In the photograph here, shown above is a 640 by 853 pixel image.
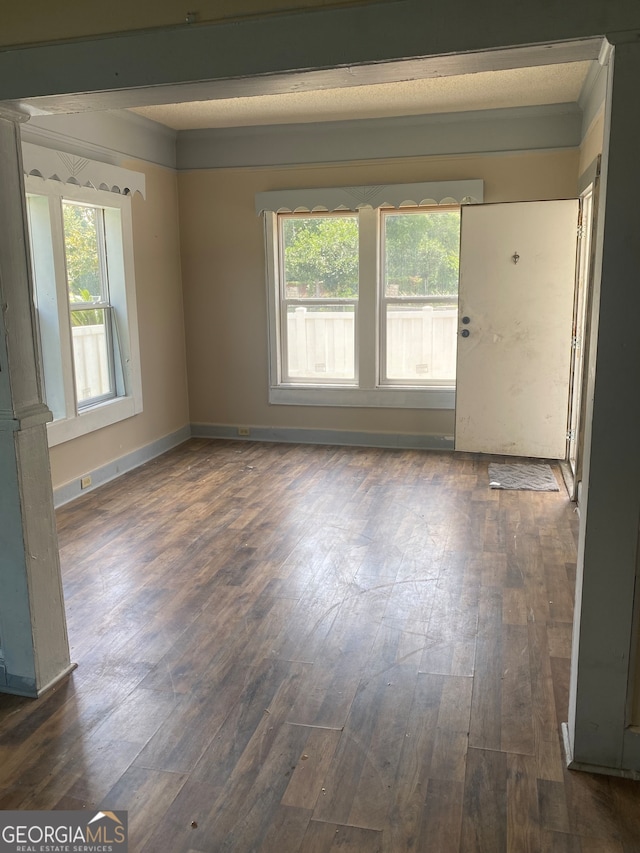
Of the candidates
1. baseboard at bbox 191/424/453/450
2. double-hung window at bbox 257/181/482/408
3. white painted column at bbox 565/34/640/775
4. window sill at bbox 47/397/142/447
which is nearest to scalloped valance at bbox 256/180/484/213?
double-hung window at bbox 257/181/482/408

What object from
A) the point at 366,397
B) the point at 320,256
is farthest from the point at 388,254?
the point at 366,397

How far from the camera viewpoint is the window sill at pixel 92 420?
14.6 feet

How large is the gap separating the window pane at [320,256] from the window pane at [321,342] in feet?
0.47

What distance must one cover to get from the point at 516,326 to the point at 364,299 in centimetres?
130

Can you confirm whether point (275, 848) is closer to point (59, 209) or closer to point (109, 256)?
point (59, 209)

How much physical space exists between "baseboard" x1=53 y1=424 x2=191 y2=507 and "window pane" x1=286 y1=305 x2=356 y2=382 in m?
1.19

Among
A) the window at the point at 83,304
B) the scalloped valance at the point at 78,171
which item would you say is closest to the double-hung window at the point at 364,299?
the scalloped valance at the point at 78,171

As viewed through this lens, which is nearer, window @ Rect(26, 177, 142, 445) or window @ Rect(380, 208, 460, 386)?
window @ Rect(26, 177, 142, 445)

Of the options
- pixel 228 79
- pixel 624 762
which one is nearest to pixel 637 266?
pixel 228 79

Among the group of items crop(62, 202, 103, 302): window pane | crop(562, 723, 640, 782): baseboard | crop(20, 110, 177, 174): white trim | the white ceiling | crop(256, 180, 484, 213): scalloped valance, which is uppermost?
the white ceiling

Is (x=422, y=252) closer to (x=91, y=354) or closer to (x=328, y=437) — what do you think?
(x=328, y=437)

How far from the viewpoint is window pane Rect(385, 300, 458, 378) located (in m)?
5.75

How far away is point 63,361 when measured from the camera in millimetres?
4469

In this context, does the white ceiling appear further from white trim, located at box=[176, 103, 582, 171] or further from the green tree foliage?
the green tree foliage
